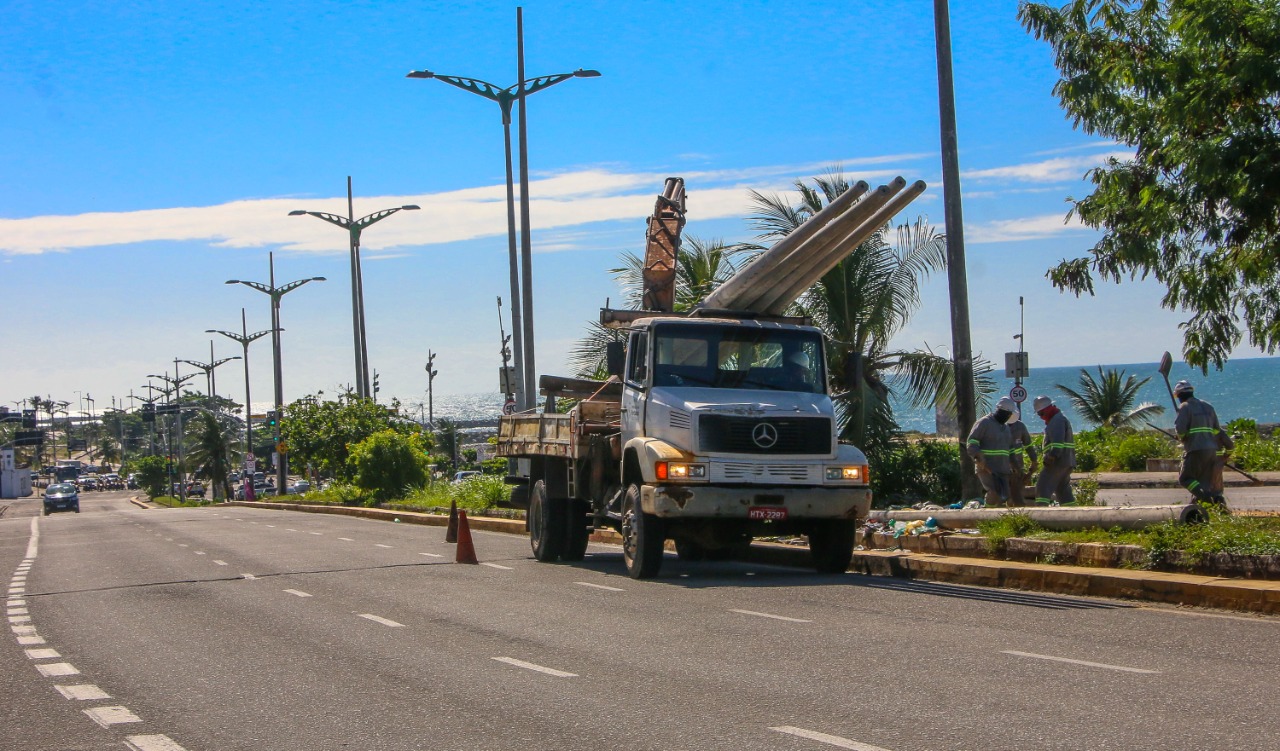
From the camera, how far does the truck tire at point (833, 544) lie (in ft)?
50.4

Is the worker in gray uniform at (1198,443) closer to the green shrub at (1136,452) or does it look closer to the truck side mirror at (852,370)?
the truck side mirror at (852,370)

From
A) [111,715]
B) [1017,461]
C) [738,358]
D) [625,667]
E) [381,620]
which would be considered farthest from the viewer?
[1017,461]

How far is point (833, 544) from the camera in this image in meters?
15.5

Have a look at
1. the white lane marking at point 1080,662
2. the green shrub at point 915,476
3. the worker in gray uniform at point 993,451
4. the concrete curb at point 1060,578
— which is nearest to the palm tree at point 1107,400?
the green shrub at point 915,476

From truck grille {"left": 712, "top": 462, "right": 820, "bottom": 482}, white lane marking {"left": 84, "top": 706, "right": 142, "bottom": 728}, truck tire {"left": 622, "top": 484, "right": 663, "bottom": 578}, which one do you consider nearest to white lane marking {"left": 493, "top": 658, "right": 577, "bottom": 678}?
white lane marking {"left": 84, "top": 706, "right": 142, "bottom": 728}

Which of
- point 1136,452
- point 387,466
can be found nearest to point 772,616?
point 1136,452

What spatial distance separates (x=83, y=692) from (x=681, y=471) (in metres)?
6.85

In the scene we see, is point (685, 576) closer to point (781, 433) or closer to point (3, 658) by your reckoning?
point (781, 433)

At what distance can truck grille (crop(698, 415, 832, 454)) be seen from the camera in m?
14.5

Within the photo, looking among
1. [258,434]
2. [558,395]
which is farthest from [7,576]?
[258,434]

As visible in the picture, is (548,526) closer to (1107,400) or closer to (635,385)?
(635,385)

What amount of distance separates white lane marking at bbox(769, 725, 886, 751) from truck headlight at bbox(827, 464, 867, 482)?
7.75 m

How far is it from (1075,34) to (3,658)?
14144mm

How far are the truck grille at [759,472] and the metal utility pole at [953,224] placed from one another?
157 inches
